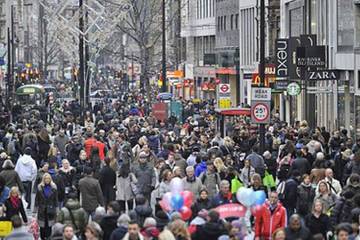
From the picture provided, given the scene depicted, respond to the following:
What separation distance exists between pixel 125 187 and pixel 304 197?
443cm

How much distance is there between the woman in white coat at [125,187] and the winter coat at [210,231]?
8.70 m

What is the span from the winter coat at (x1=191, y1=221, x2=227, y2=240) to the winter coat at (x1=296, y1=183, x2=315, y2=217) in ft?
17.0

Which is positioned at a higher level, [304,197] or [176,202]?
[176,202]

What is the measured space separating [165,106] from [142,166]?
26.8m

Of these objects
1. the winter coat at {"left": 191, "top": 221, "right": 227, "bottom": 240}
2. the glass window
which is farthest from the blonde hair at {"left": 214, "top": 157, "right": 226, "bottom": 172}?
the glass window

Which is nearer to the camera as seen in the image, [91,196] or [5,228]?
[5,228]

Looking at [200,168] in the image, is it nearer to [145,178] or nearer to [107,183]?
[145,178]

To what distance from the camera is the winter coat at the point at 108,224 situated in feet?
64.7

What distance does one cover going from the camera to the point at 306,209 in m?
23.1

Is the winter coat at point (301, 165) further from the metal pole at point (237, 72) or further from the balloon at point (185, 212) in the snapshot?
the metal pole at point (237, 72)

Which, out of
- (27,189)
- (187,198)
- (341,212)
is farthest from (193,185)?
(27,189)

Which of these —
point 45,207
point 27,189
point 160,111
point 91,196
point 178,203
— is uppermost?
point 160,111

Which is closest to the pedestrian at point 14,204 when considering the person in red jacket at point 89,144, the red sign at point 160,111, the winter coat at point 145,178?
the winter coat at point 145,178

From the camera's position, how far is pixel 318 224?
20.3 m
